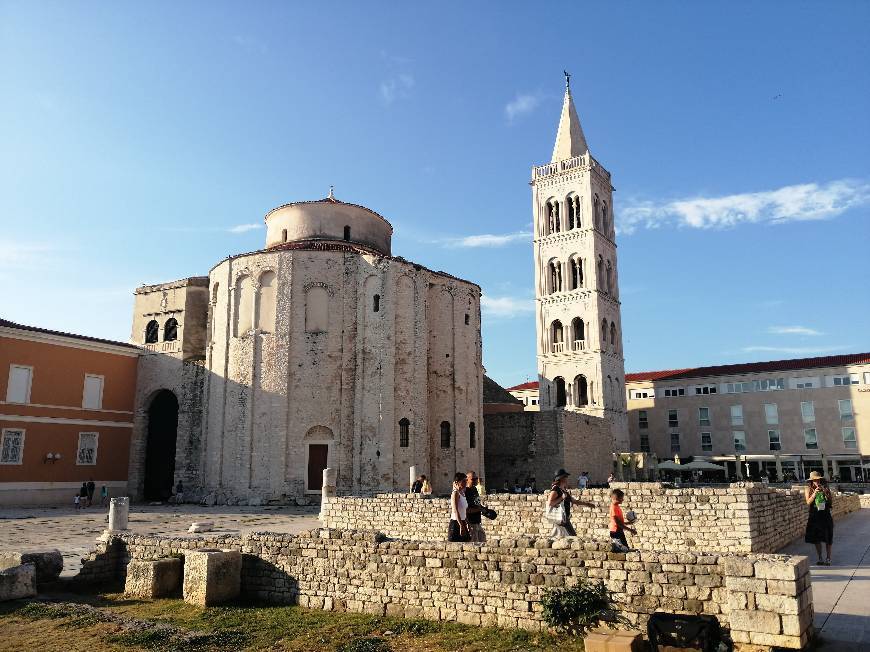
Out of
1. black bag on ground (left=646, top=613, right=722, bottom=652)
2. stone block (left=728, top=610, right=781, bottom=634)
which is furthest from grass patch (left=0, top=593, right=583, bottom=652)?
stone block (left=728, top=610, right=781, bottom=634)

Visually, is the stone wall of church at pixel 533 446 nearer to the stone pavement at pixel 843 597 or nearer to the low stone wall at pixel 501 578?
the stone pavement at pixel 843 597

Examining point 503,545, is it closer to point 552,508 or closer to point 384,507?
point 552,508

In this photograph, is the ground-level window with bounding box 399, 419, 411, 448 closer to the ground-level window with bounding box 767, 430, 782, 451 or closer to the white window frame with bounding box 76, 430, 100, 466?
the white window frame with bounding box 76, 430, 100, 466

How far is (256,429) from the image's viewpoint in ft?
94.8

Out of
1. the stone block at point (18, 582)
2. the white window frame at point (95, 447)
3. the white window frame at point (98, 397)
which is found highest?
the white window frame at point (98, 397)

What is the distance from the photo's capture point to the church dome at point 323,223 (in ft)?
113

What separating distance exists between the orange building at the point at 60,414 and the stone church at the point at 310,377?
43.1 inches

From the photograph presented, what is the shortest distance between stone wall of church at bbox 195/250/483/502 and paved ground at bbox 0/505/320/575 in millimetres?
2708

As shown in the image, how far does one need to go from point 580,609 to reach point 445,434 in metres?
25.1

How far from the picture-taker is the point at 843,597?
8305 mm

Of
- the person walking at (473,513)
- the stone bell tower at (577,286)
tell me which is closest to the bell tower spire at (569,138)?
the stone bell tower at (577,286)

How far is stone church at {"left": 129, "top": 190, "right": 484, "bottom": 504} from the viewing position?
28766 mm

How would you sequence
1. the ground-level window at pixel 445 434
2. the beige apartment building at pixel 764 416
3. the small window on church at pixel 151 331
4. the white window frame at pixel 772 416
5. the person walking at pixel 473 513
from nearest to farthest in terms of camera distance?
the person walking at pixel 473 513
the ground-level window at pixel 445 434
the small window on church at pixel 151 331
the beige apartment building at pixel 764 416
the white window frame at pixel 772 416

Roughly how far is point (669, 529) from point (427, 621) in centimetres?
720
